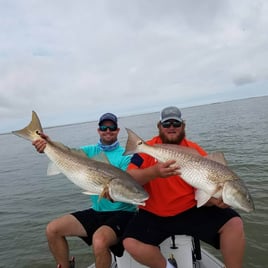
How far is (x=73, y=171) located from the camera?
437 cm

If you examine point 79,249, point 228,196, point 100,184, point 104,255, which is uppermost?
point 100,184

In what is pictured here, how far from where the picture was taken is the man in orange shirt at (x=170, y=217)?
152 inches

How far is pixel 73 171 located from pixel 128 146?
910mm

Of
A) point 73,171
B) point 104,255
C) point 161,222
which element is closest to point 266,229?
point 161,222

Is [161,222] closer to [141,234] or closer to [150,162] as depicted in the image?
A: [141,234]

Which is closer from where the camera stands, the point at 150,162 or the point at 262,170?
the point at 150,162

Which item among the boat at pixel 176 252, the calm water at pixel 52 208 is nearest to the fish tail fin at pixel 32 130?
the boat at pixel 176 252

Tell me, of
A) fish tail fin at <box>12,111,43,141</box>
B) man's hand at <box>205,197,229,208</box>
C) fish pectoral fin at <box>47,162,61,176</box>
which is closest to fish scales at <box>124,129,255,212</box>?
man's hand at <box>205,197,229,208</box>

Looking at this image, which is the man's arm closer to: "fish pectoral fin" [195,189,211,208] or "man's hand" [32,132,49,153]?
"fish pectoral fin" [195,189,211,208]

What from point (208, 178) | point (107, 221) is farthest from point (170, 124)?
point (107, 221)

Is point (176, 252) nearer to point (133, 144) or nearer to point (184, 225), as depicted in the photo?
point (184, 225)

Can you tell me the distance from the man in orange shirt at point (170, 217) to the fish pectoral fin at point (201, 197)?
239 mm

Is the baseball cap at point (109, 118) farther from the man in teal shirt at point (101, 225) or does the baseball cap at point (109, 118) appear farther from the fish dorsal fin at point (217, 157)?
the fish dorsal fin at point (217, 157)

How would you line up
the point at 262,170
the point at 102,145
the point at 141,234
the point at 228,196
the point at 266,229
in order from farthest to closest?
the point at 262,170, the point at 266,229, the point at 102,145, the point at 141,234, the point at 228,196
